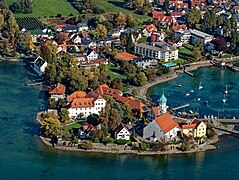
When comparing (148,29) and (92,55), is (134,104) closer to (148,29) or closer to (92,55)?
(92,55)

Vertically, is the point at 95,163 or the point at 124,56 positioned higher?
the point at 124,56

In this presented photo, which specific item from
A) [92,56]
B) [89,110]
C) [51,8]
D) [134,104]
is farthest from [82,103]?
[51,8]

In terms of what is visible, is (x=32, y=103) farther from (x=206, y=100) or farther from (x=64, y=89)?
(x=206, y=100)

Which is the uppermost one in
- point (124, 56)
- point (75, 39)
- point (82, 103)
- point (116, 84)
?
point (82, 103)

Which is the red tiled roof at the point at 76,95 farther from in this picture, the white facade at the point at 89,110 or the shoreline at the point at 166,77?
the shoreline at the point at 166,77

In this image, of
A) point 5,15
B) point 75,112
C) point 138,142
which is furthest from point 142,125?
point 5,15
